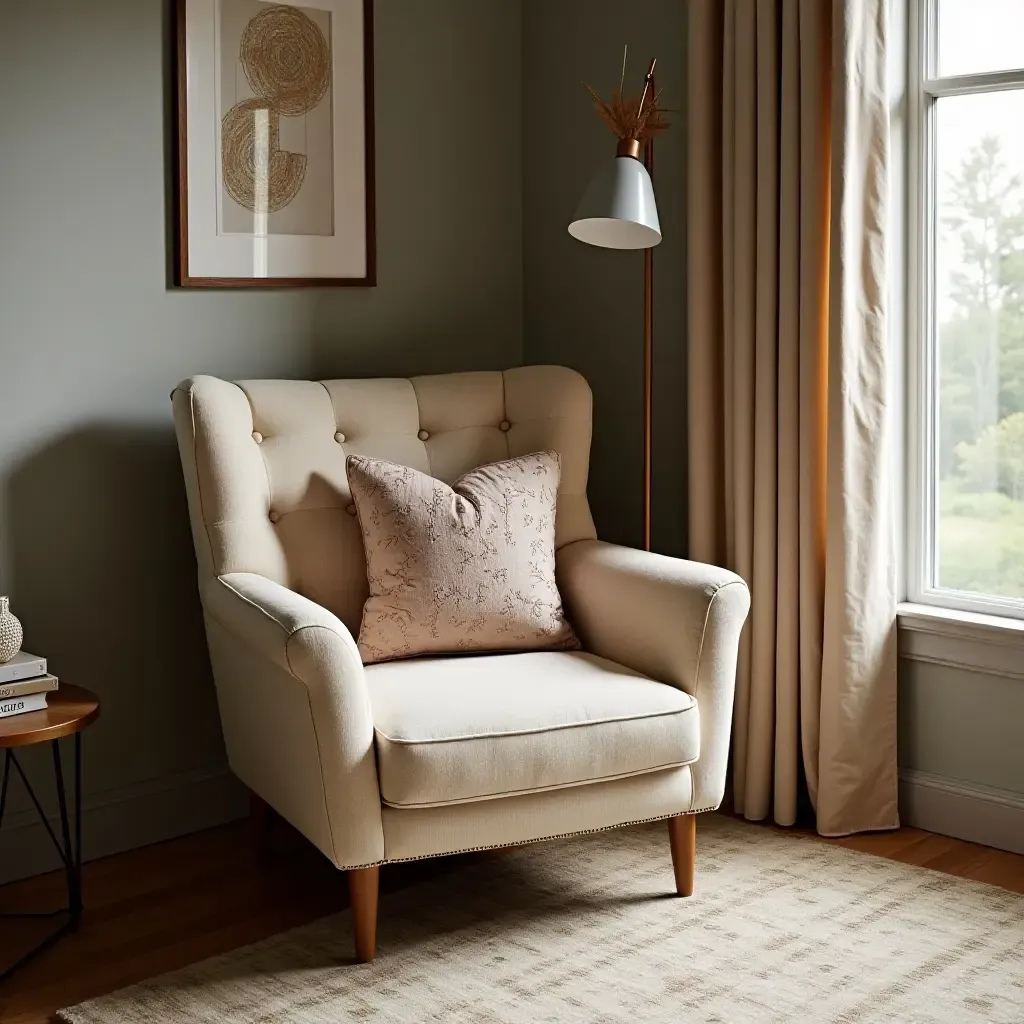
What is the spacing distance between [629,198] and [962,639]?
1.21m

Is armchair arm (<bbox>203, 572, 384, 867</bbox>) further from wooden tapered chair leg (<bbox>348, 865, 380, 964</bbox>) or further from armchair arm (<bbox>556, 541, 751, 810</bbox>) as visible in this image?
armchair arm (<bbox>556, 541, 751, 810</bbox>)

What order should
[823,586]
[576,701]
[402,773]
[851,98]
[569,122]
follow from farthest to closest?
[569,122] < [823,586] < [851,98] < [576,701] < [402,773]

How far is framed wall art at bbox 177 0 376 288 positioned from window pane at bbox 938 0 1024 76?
4.44 feet

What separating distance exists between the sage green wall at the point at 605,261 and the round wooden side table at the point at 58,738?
5.01 feet

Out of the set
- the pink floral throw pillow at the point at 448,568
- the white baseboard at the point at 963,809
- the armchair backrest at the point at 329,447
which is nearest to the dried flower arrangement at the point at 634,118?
the armchair backrest at the point at 329,447

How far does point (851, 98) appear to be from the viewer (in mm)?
2822

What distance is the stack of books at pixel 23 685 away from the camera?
2.43m

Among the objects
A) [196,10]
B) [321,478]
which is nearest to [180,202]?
[196,10]

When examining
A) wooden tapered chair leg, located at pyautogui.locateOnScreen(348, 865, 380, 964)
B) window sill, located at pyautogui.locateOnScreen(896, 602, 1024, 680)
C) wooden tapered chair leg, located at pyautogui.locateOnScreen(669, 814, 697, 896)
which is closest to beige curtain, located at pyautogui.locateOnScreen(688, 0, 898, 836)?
window sill, located at pyautogui.locateOnScreen(896, 602, 1024, 680)

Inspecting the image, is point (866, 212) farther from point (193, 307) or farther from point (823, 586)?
point (193, 307)

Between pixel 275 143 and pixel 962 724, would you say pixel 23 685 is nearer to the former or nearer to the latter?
pixel 275 143

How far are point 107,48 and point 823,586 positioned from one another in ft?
6.43

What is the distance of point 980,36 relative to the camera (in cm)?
290

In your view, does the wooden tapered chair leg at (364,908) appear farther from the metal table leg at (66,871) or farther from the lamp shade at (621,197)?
the lamp shade at (621,197)
